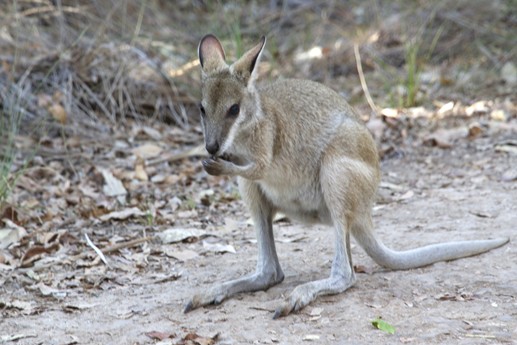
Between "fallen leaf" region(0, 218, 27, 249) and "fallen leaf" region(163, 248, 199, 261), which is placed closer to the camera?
"fallen leaf" region(163, 248, 199, 261)

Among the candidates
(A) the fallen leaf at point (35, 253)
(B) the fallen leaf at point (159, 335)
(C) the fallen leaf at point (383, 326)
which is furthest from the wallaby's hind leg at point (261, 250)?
(A) the fallen leaf at point (35, 253)

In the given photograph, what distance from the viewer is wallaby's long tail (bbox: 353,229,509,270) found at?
4660 mm

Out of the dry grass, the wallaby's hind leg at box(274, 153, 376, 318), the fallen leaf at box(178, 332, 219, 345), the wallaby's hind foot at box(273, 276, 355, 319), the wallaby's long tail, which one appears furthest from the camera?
the dry grass

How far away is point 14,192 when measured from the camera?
6.43 meters

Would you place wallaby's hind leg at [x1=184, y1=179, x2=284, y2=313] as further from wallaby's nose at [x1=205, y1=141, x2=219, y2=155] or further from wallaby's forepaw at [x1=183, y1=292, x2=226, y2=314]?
wallaby's nose at [x1=205, y1=141, x2=219, y2=155]

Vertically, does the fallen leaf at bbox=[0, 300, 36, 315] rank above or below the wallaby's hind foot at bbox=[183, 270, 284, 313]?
above

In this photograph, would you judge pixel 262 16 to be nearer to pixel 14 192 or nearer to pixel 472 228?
pixel 14 192

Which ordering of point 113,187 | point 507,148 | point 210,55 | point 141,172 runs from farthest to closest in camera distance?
point 507,148, point 141,172, point 113,187, point 210,55

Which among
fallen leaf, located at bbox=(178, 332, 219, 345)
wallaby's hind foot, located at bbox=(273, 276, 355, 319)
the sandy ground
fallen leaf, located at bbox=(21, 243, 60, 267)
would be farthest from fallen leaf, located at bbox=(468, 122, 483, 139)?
fallen leaf, located at bbox=(178, 332, 219, 345)

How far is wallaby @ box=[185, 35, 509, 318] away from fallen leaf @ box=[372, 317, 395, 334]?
1.52 feet

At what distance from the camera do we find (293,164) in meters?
4.54

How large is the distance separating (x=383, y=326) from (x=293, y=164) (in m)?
1.16

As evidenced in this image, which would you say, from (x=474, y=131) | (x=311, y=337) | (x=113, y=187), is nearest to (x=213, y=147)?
(x=311, y=337)

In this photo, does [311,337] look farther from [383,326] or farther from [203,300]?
[203,300]
